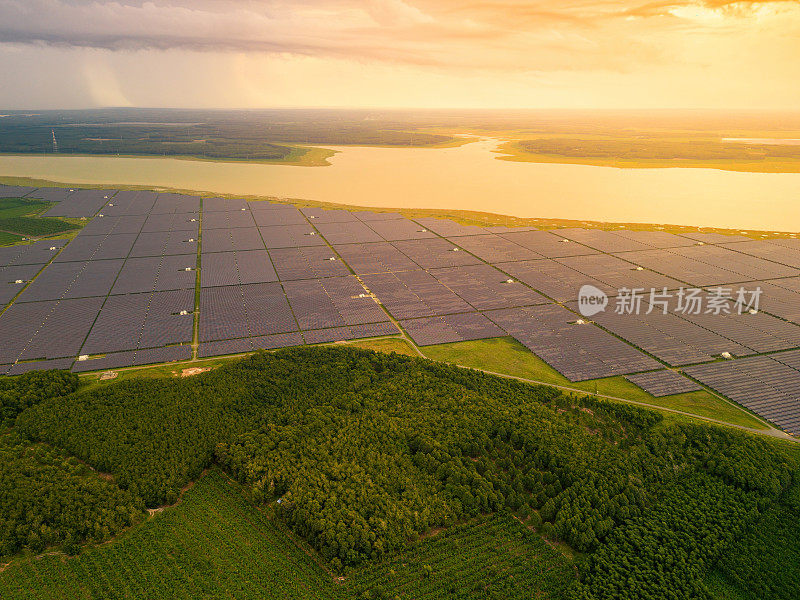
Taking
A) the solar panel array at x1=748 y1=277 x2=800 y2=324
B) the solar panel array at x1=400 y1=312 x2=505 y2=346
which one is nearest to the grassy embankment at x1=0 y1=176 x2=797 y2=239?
the solar panel array at x1=748 y1=277 x2=800 y2=324

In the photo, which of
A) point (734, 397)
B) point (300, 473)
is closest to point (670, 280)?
point (734, 397)

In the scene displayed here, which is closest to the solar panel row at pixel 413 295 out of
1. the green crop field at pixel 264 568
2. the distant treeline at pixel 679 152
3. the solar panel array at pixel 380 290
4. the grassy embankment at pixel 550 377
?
the solar panel array at pixel 380 290

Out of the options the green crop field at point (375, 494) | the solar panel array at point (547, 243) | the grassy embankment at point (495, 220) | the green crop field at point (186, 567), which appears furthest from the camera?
the grassy embankment at point (495, 220)

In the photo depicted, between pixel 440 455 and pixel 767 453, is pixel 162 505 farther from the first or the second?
pixel 767 453

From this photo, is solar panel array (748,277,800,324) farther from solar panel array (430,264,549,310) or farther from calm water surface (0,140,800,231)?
calm water surface (0,140,800,231)
